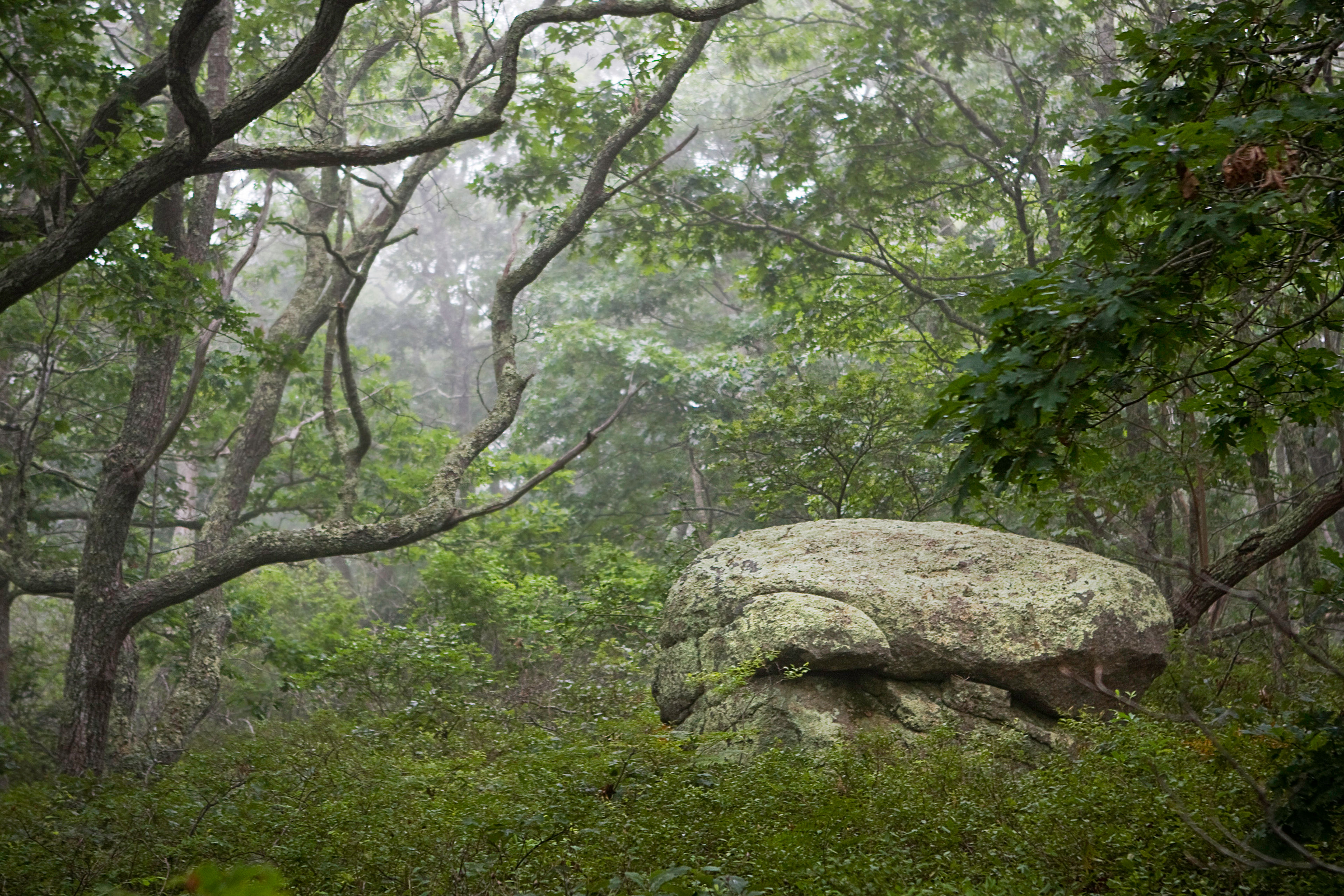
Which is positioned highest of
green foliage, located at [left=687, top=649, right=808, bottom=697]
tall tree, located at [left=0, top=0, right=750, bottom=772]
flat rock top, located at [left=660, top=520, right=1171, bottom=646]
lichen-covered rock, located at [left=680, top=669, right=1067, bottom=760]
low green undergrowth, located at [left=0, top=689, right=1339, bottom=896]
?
tall tree, located at [left=0, top=0, right=750, bottom=772]

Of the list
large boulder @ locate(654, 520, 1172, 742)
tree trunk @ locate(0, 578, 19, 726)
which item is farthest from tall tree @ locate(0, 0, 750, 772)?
large boulder @ locate(654, 520, 1172, 742)

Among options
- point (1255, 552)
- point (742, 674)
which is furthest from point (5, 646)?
point (1255, 552)

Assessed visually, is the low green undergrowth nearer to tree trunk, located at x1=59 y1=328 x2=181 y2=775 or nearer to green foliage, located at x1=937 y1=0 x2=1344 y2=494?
green foliage, located at x1=937 y1=0 x2=1344 y2=494

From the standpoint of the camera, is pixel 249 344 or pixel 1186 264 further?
pixel 249 344

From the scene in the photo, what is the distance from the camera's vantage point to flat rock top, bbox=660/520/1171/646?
7.56 meters

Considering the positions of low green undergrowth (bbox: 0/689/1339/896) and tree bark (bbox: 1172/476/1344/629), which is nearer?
low green undergrowth (bbox: 0/689/1339/896)

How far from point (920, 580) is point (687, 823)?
3910 millimetres

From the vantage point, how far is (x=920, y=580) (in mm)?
7957

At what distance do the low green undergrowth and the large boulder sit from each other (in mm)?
1004

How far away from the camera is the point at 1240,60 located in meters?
3.99

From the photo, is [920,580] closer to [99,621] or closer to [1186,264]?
[1186,264]

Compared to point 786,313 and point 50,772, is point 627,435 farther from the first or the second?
point 50,772

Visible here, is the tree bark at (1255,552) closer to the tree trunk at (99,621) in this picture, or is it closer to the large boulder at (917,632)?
the large boulder at (917,632)

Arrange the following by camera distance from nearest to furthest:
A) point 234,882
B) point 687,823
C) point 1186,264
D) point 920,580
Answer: point 234,882, point 1186,264, point 687,823, point 920,580
